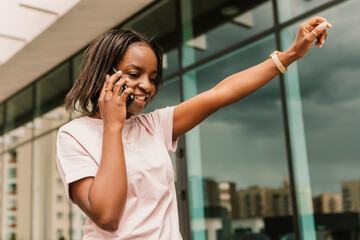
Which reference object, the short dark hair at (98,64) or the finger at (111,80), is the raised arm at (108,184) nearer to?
the finger at (111,80)

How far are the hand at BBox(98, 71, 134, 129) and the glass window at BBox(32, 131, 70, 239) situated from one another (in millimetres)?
7268

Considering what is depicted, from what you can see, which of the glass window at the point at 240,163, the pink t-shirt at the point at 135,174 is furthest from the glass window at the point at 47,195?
the pink t-shirt at the point at 135,174

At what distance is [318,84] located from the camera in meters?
4.21

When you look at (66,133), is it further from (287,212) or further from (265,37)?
(265,37)

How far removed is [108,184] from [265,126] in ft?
11.9

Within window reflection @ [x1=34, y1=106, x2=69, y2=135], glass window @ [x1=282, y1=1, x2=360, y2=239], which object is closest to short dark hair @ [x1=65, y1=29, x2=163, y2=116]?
glass window @ [x1=282, y1=1, x2=360, y2=239]

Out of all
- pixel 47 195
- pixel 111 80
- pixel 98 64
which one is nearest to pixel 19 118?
pixel 47 195

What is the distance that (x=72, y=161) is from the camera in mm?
1215

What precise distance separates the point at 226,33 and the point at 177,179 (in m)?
1.90

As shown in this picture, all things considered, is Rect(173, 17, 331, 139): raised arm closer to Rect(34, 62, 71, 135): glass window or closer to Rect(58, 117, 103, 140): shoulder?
Rect(58, 117, 103, 140): shoulder

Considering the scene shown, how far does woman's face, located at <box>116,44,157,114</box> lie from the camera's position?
4.36ft

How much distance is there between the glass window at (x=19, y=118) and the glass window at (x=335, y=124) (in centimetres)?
696

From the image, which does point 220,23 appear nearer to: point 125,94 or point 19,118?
point 125,94

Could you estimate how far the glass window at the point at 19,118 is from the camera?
9.66 m
